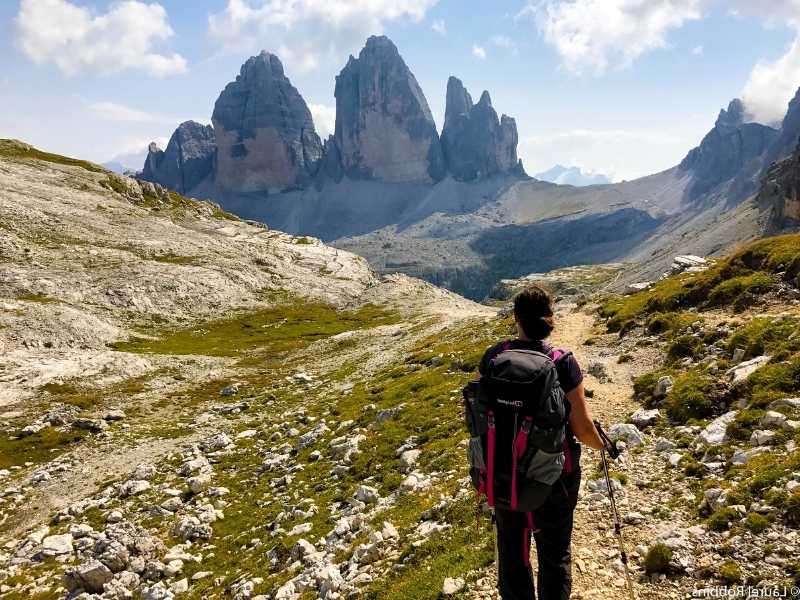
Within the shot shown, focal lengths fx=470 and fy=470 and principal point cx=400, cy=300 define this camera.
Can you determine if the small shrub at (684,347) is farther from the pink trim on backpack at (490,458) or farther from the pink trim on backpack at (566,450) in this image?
the pink trim on backpack at (490,458)

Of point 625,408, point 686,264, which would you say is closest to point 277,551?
point 625,408

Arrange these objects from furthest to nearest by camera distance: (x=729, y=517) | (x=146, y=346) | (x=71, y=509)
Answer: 1. (x=146, y=346)
2. (x=71, y=509)
3. (x=729, y=517)

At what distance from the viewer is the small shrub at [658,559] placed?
28.1 ft

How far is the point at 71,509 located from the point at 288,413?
13390 millimetres

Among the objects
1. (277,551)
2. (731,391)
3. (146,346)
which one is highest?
(731,391)

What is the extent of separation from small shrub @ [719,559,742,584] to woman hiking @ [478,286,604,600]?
307 centimetres

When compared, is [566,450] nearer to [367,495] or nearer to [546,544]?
[546,544]

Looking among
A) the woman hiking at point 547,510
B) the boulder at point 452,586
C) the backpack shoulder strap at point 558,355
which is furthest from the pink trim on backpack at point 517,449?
the boulder at point 452,586

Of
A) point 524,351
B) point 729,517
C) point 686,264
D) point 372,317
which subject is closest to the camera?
point 524,351

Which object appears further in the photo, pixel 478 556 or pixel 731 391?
pixel 731 391

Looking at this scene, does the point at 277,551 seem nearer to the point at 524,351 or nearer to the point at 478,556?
the point at 478,556

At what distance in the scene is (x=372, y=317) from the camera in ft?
312

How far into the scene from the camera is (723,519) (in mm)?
9070

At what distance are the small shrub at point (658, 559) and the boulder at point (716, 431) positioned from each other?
180 inches
